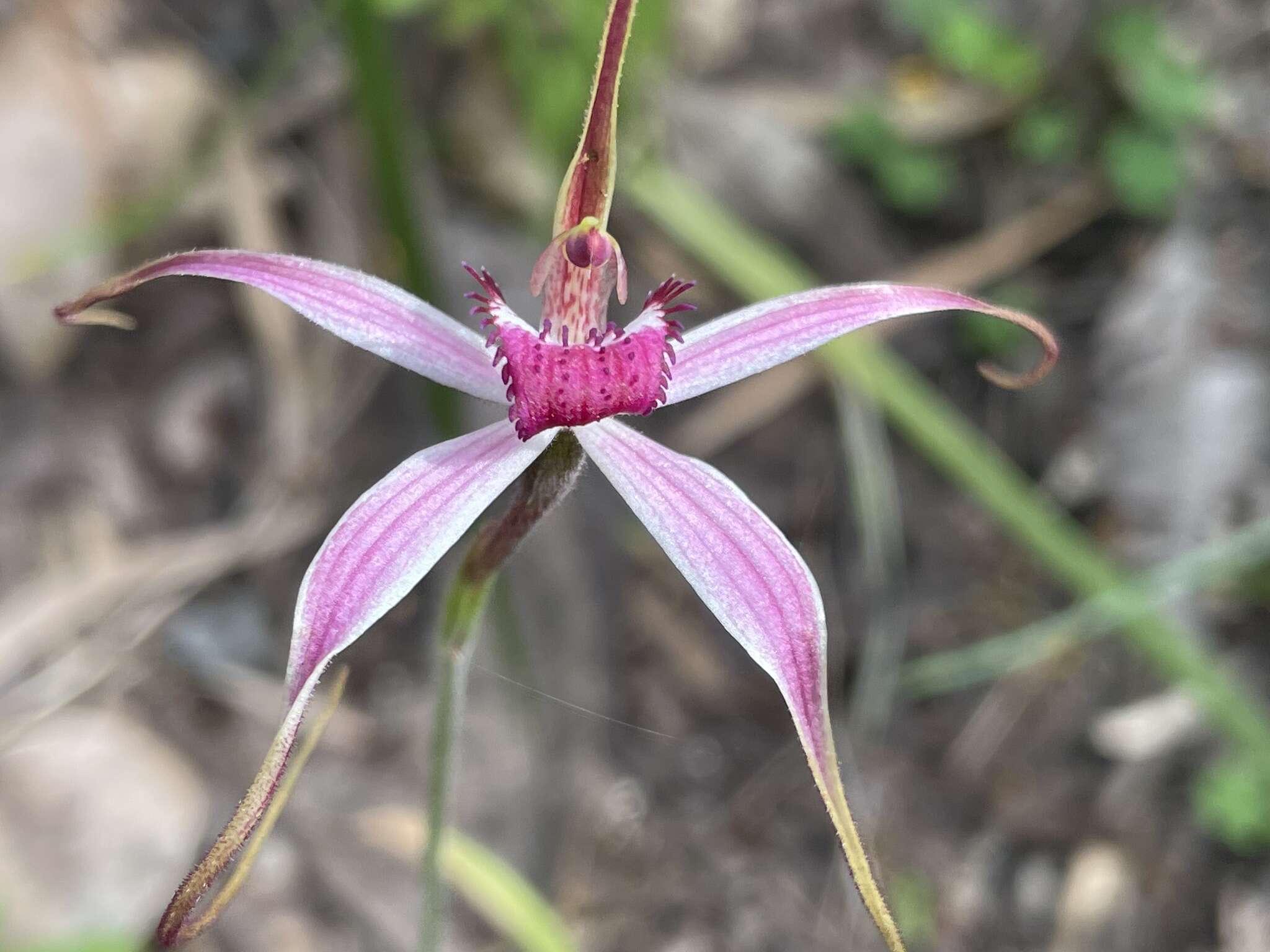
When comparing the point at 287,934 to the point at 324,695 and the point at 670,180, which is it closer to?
the point at 324,695

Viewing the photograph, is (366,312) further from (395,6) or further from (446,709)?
(395,6)

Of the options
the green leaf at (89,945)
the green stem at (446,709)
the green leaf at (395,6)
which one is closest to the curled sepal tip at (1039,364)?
the green stem at (446,709)

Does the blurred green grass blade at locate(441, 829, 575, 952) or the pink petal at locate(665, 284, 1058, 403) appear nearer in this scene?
the pink petal at locate(665, 284, 1058, 403)

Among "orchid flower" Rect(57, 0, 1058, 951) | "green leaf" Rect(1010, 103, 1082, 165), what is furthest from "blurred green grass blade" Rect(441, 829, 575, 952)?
"green leaf" Rect(1010, 103, 1082, 165)

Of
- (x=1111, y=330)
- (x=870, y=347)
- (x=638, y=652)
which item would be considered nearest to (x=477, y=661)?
(x=638, y=652)

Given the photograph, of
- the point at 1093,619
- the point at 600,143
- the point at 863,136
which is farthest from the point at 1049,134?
the point at 600,143

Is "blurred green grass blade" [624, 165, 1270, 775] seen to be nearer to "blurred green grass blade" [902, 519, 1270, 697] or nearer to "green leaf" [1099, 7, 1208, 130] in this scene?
"blurred green grass blade" [902, 519, 1270, 697]

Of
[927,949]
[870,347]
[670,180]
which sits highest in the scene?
[670,180]
